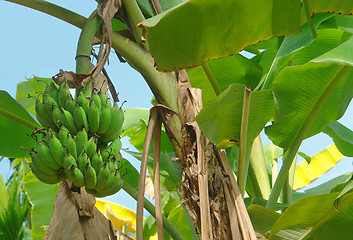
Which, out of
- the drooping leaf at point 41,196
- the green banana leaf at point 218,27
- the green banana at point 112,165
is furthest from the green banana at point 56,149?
the drooping leaf at point 41,196

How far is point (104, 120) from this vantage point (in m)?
0.91

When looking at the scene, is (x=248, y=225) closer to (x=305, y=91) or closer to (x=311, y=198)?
(x=311, y=198)

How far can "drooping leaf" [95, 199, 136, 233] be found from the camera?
9.82 feet

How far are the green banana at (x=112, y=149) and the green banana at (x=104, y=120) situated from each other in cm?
4

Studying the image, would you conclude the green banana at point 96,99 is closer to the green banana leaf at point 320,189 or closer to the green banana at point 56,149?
the green banana at point 56,149

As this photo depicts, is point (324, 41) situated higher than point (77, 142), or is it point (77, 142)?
point (324, 41)

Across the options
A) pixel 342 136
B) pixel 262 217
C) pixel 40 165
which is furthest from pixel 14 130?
pixel 342 136

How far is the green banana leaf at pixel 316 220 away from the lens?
1.17 m

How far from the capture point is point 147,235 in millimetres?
2369

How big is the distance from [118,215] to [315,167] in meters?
1.56

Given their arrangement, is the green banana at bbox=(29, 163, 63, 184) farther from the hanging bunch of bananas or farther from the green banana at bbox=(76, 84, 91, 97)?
the green banana at bbox=(76, 84, 91, 97)

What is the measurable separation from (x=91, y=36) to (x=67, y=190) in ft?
1.25

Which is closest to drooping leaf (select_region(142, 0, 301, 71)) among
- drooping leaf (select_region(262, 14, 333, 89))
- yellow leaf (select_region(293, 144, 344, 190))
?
drooping leaf (select_region(262, 14, 333, 89))

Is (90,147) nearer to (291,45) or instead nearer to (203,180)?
(203,180)
